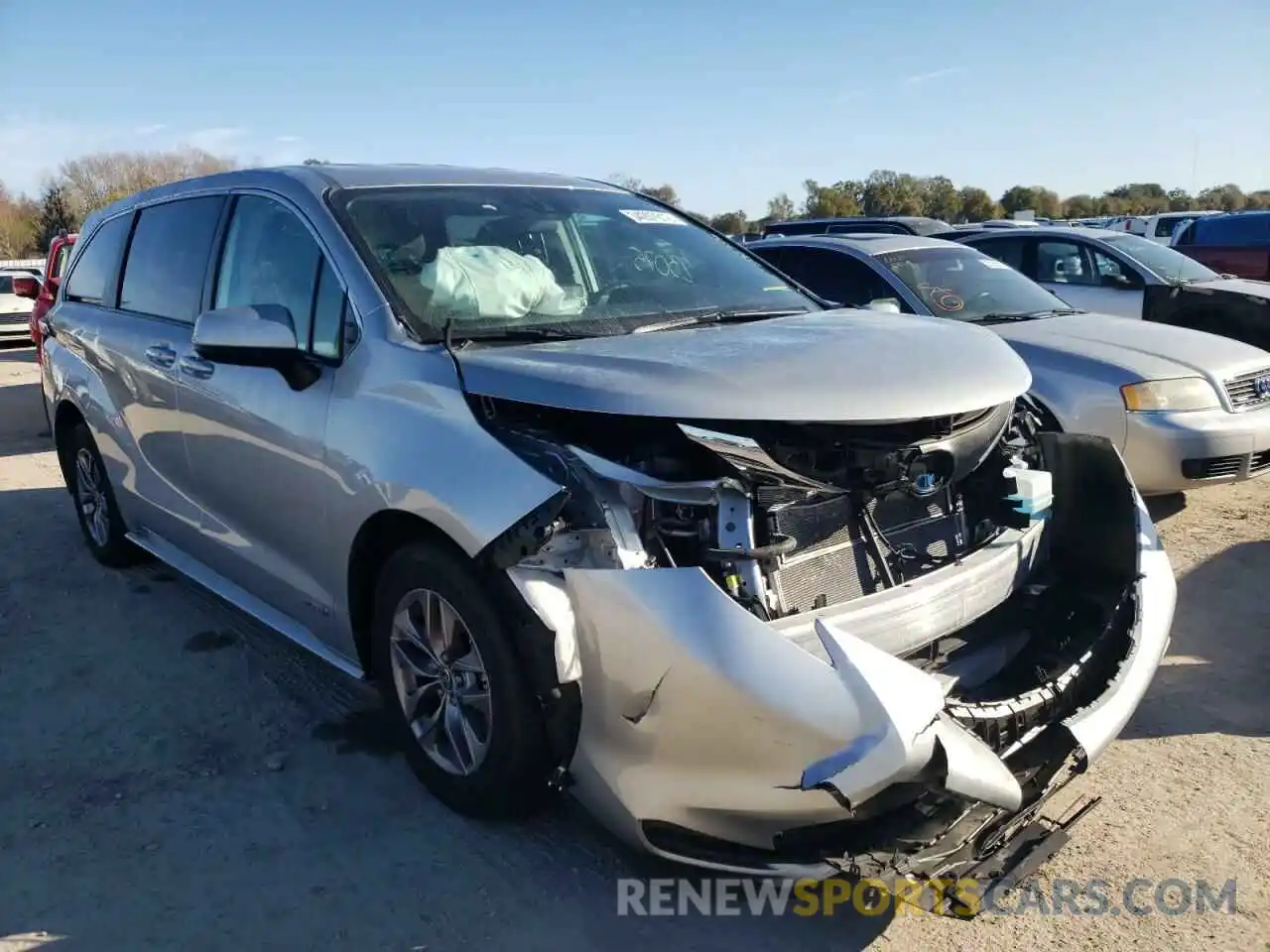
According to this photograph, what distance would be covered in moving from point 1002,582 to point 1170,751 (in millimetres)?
1001

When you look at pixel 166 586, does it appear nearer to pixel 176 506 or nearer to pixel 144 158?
pixel 176 506

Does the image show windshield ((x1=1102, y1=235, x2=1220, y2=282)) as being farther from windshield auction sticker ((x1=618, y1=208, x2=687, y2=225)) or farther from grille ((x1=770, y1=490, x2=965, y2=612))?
grille ((x1=770, y1=490, x2=965, y2=612))

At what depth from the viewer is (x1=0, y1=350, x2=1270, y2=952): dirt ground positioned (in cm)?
267

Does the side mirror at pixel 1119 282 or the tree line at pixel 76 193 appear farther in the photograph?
the tree line at pixel 76 193

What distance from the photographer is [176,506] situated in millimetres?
4434

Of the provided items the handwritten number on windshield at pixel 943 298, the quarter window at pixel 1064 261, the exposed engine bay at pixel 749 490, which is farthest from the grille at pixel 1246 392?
the exposed engine bay at pixel 749 490

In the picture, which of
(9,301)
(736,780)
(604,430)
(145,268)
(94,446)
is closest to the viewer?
(736,780)

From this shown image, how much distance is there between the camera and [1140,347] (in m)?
6.20

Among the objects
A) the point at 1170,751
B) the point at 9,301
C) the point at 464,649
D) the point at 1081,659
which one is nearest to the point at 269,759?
the point at 464,649

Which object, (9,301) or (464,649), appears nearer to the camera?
(464,649)

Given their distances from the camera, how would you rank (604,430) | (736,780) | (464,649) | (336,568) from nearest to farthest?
(736,780), (604,430), (464,649), (336,568)

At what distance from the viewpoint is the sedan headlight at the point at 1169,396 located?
5.73 meters

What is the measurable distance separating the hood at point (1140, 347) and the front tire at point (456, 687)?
4342mm

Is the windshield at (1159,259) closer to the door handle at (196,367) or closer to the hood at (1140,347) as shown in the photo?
the hood at (1140,347)
